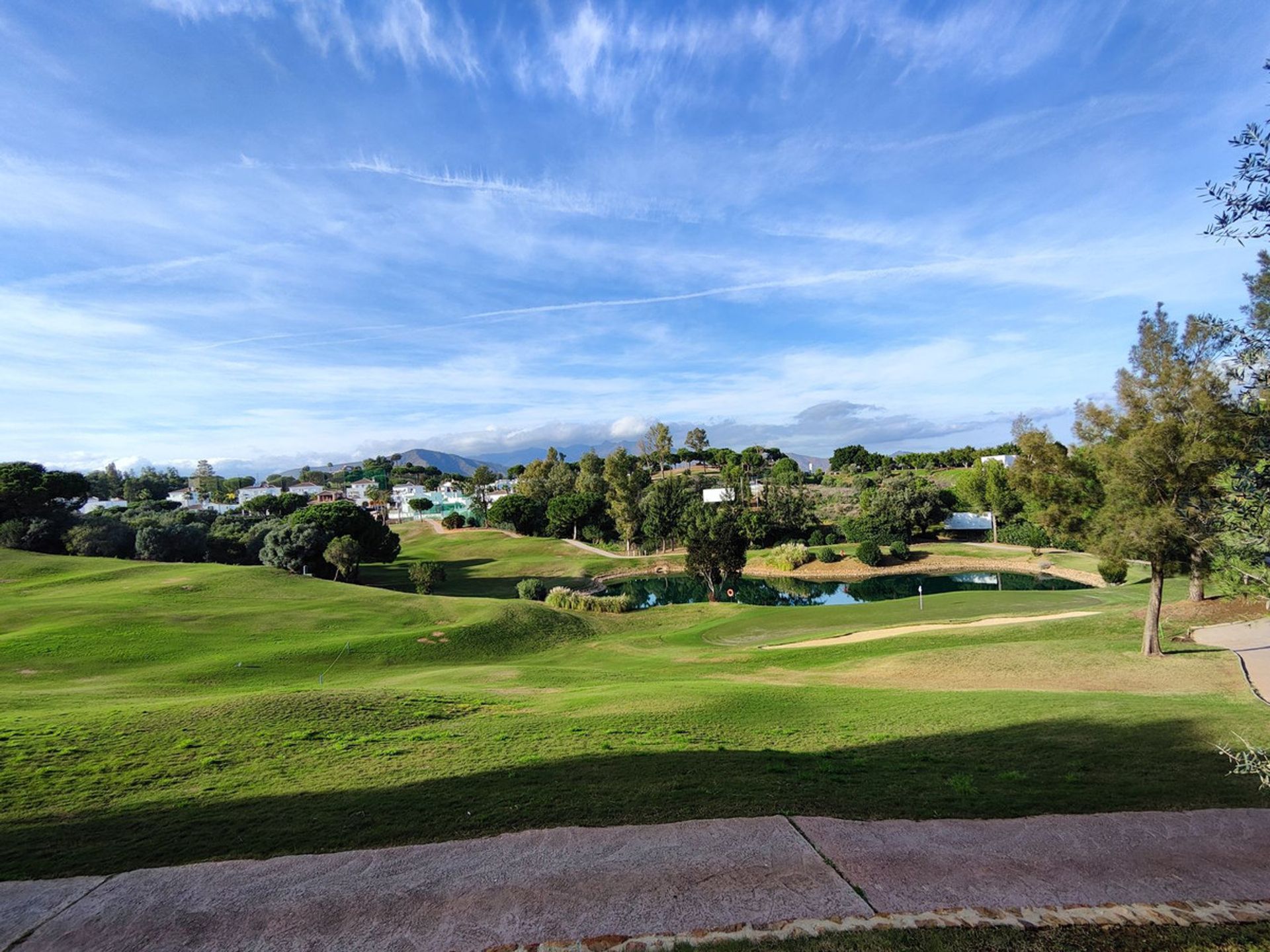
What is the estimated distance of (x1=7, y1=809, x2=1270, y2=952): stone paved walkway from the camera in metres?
5.23

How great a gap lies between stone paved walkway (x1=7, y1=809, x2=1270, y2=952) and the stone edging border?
0.02 m

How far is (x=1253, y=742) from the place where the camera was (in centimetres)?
1048

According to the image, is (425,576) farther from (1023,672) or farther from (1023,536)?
(1023,536)

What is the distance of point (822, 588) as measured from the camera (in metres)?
60.4

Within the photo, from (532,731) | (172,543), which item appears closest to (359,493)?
(172,543)

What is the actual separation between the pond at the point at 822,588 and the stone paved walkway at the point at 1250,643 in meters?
26.0

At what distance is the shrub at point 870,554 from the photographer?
67.5 metres

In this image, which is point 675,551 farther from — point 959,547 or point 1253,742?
point 1253,742

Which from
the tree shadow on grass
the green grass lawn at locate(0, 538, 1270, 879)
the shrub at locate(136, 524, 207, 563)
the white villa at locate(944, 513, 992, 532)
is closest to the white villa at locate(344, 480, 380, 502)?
the shrub at locate(136, 524, 207, 563)

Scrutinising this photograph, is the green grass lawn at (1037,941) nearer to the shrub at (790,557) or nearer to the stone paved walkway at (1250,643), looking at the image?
the stone paved walkway at (1250,643)

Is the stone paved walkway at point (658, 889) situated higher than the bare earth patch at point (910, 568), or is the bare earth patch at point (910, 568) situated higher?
the stone paved walkway at point (658, 889)

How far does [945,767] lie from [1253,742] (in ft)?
17.5

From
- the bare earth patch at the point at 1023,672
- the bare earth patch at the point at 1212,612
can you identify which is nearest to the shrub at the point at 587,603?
the bare earth patch at the point at 1023,672

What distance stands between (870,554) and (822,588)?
1009 centimetres
